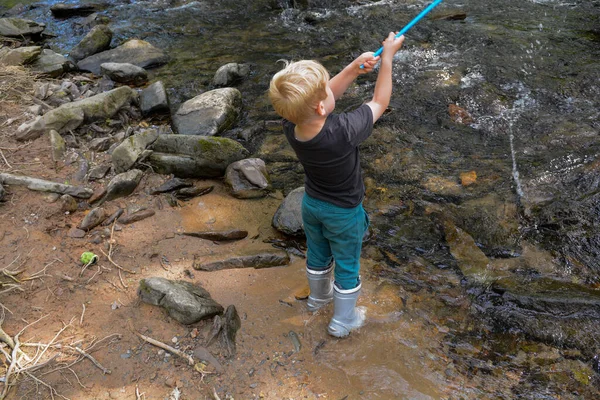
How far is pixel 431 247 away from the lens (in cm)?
377

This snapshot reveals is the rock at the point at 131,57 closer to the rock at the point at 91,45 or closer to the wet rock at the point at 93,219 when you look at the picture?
the rock at the point at 91,45

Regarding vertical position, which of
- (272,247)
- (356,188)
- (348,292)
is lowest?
(272,247)

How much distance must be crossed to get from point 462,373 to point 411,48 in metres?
5.17

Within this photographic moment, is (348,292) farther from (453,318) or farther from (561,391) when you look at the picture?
(561,391)

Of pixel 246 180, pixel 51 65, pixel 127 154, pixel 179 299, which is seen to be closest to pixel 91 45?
pixel 51 65

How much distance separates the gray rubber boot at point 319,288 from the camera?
314cm

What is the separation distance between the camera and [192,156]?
4.52 meters

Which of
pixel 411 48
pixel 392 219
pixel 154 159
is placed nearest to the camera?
pixel 392 219

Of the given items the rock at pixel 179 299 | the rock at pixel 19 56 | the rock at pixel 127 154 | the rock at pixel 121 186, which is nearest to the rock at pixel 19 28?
the rock at pixel 19 56

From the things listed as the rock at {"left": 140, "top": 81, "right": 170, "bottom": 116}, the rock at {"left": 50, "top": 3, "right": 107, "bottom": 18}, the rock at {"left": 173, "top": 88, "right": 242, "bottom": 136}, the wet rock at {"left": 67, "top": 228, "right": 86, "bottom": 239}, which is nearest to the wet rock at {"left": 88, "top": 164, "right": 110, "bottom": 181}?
the wet rock at {"left": 67, "top": 228, "right": 86, "bottom": 239}

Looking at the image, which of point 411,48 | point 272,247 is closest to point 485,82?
point 411,48

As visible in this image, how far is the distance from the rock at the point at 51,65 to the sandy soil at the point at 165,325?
316cm

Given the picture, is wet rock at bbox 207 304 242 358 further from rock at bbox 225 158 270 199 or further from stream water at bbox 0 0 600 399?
rock at bbox 225 158 270 199

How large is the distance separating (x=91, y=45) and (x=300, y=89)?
6395mm
